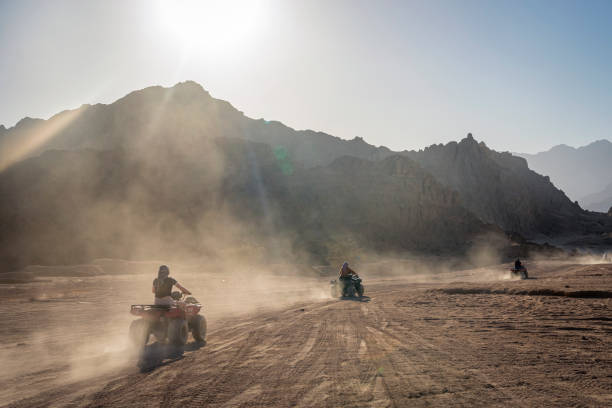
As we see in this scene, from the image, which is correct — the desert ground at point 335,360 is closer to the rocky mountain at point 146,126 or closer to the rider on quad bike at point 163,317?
the rider on quad bike at point 163,317

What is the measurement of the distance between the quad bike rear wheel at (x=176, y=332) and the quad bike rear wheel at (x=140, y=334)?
492 mm

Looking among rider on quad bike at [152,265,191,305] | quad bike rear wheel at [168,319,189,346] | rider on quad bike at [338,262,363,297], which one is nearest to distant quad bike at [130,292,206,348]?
quad bike rear wheel at [168,319,189,346]

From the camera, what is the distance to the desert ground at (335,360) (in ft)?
17.8

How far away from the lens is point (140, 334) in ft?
29.0

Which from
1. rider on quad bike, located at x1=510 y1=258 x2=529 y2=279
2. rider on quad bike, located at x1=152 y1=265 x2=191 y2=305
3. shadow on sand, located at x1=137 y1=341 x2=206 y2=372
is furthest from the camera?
rider on quad bike, located at x1=510 y1=258 x2=529 y2=279

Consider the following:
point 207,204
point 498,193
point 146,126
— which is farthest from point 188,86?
point 498,193

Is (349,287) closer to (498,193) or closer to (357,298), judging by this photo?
(357,298)

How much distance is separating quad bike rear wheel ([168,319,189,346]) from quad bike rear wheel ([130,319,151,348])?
1.61ft

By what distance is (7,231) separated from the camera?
5412 cm

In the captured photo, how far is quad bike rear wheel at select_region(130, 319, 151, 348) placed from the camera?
8.79 metres

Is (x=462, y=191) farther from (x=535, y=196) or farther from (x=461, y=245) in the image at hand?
(x=461, y=245)

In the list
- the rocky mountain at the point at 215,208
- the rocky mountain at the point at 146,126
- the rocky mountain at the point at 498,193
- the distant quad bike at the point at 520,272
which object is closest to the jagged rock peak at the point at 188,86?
the rocky mountain at the point at 146,126

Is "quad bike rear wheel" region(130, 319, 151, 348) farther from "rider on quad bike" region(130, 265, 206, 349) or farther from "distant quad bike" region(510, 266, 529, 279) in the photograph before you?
"distant quad bike" region(510, 266, 529, 279)

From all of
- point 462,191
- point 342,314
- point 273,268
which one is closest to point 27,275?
point 273,268
